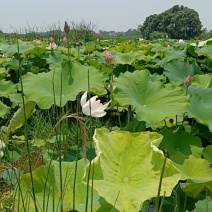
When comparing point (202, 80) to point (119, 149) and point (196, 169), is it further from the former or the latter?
point (119, 149)

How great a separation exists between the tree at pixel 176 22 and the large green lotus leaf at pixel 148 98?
42553 mm

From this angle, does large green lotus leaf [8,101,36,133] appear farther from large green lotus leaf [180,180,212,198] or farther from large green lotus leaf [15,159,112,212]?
large green lotus leaf [180,180,212,198]

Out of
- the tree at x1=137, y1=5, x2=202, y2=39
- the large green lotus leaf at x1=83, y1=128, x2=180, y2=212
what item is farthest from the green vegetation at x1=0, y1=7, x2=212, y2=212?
the tree at x1=137, y1=5, x2=202, y2=39

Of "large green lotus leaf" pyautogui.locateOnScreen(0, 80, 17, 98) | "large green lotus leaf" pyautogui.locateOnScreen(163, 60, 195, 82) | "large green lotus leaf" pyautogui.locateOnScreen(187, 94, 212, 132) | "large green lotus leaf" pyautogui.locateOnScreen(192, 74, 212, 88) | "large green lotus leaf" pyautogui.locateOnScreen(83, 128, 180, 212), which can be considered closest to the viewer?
"large green lotus leaf" pyautogui.locateOnScreen(83, 128, 180, 212)

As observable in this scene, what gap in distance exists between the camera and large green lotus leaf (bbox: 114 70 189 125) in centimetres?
144

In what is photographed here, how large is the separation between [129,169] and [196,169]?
29cm

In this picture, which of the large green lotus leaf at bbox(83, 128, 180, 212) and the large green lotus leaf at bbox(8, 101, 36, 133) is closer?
the large green lotus leaf at bbox(83, 128, 180, 212)

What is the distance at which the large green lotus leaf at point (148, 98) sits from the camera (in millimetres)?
1438

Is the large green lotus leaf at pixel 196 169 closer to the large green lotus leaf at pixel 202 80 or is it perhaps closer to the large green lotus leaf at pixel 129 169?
the large green lotus leaf at pixel 129 169

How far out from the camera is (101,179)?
1.01m

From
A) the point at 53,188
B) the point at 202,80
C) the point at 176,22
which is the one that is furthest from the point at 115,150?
the point at 176,22

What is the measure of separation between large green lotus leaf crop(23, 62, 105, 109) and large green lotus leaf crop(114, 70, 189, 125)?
179 millimetres

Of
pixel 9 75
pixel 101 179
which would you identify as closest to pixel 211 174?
pixel 101 179

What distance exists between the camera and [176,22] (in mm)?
46094
